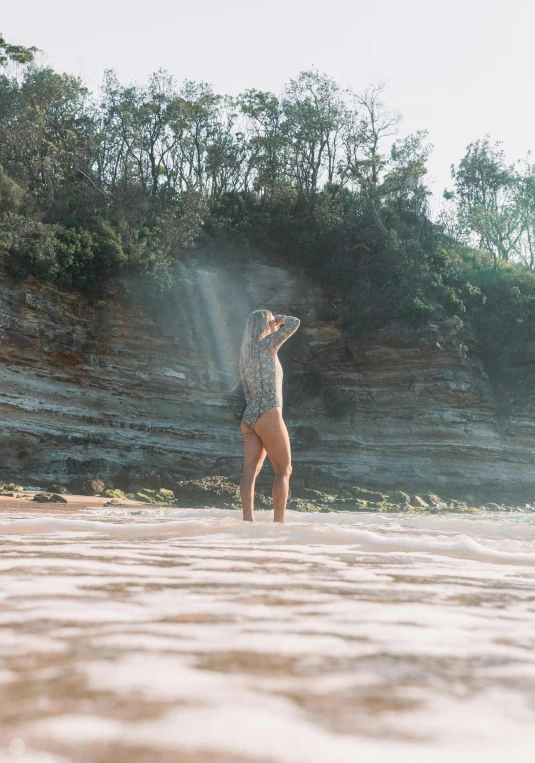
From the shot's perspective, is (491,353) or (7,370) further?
(491,353)

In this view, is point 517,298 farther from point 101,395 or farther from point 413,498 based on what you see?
point 101,395

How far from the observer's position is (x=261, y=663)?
1191mm

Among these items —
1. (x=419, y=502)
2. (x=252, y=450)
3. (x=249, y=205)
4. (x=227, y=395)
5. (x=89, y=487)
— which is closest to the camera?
(x=252, y=450)

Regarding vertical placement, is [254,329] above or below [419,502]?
above

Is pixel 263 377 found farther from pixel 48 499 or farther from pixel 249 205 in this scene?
pixel 249 205

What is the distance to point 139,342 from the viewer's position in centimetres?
2067

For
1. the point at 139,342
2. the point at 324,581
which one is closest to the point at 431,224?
the point at 139,342

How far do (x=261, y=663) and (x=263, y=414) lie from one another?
495 centimetres

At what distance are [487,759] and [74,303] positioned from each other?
20.4 meters

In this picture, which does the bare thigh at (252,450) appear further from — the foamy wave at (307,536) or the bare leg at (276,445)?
the foamy wave at (307,536)

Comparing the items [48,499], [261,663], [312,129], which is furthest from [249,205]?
[261,663]

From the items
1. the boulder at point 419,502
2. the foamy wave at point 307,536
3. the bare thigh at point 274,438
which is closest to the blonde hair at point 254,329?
the bare thigh at point 274,438

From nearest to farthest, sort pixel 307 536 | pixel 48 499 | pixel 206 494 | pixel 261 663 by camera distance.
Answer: pixel 261 663, pixel 307 536, pixel 48 499, pixel 206 494

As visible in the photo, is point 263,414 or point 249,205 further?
point 249,205
